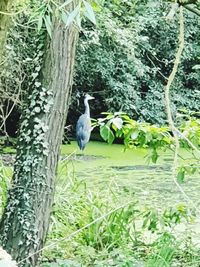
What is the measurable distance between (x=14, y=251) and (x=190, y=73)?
8.72 metres

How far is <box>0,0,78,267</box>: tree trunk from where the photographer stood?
9.68 feet

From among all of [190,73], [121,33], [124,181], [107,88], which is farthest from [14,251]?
[190,73]

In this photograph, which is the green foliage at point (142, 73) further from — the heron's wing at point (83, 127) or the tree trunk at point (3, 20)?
the tree trunk at point (3, 20)

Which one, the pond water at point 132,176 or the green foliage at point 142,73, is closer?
the pond water at point 132,176

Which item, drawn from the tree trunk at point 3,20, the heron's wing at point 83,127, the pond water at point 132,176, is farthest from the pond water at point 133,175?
the tree trunk at point 3,20

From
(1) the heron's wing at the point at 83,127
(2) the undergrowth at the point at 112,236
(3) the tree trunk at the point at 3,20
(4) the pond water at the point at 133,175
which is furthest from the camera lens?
(1) the heron's wing at the point at 83,127

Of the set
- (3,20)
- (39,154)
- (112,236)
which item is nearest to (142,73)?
(112,236)

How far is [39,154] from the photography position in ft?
9.80

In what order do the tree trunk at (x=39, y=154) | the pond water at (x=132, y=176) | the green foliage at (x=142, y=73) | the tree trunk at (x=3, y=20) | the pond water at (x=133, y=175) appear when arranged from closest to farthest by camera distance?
1. the tree trunk at (x=3, y=20)
2. the tree trunk at (x=39, y=154)
3. the pond water at (x=132, y=176)
4. the pond water at (x=133, y=175)
5. the green foliage at (x=142, y=73)

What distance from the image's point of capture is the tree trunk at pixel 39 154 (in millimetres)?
2949

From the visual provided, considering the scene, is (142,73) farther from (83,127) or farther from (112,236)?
(112,236)

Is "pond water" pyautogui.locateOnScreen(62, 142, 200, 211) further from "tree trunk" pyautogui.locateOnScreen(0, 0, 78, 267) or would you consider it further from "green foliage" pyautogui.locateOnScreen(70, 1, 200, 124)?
"tree trunk" pyautogui.locateOnScreen(0, 0, 78, 267)

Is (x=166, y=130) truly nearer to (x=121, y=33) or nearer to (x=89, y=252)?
A: (x=89, y=252)

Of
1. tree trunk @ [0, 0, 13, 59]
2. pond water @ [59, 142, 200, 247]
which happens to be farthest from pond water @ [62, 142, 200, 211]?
tree trunk @ [0, 0, 13, 59]
